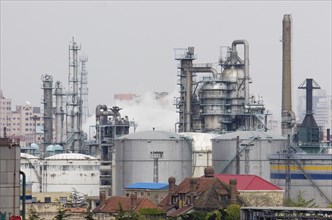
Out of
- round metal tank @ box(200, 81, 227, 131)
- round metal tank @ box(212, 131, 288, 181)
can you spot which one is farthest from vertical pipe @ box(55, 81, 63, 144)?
round metal tank @ box(212, 131, 288, 181)

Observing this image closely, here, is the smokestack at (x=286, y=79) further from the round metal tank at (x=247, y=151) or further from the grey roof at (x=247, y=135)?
the round metal tank at (x=247, y=151)

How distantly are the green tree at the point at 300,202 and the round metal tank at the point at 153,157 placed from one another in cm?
1174

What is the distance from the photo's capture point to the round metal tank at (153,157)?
140750mm

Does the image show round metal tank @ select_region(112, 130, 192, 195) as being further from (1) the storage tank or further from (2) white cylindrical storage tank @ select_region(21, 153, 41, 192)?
(1) the storage tank

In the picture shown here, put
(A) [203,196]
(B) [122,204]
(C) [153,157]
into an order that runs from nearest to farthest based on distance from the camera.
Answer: (B) [122,204] < (A) [203,196] < (C) [153,157]

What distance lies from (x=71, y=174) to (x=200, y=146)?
16331 millimetres

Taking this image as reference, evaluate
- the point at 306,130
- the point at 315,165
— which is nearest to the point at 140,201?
the point at 315,165

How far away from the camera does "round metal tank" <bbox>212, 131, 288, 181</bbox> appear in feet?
452

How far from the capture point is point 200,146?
145 m

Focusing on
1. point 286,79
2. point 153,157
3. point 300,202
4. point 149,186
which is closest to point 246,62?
point 286,79

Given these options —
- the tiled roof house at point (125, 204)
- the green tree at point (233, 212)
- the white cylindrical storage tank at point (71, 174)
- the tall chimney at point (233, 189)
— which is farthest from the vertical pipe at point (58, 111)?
the green tree at point (233, 212)

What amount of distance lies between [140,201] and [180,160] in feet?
75.7

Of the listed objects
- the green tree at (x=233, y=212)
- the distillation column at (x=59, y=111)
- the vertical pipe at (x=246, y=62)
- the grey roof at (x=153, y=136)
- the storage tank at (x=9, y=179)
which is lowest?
the green tree at (x=233, y=212)

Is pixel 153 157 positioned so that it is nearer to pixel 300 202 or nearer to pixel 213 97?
pixel 213 97
